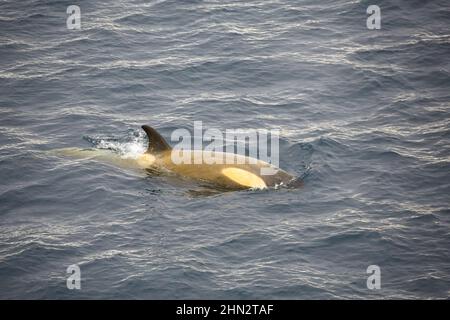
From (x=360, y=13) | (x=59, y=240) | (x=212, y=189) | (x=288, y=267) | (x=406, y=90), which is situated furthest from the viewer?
(x=360, y=13)

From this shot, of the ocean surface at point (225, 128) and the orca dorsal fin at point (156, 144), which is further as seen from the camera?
the orca dorsal fin at point (156, 144)

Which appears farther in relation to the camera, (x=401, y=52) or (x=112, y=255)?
(x=401, y=52)

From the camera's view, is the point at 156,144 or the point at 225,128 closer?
the point at 156,144

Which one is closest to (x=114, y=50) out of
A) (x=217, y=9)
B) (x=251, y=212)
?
(x=217, y=9)

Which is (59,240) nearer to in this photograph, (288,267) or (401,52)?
(288,267)

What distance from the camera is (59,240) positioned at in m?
14.4

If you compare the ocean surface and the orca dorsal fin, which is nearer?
the ocean surface

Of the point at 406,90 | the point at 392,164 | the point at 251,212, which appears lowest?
the point at 251,212

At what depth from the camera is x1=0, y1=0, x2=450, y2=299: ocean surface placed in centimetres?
1340

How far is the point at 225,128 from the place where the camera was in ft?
64.4

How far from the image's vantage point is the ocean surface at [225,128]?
13.4 metres

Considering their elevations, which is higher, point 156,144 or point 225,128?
point 225,128

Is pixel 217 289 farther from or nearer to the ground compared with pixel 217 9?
nearer to the ground
